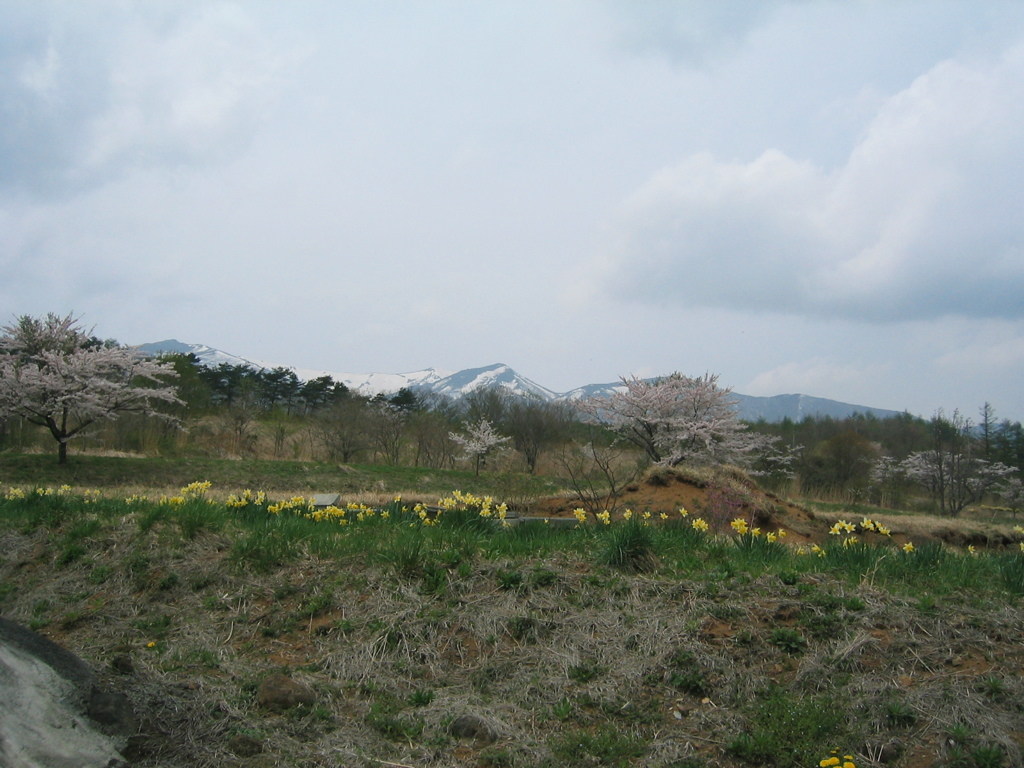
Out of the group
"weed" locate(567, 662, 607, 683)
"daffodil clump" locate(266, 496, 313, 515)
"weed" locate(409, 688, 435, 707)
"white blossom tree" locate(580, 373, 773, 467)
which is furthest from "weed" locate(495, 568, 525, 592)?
"white blossom tree" locate(580, 373, 773, 467)

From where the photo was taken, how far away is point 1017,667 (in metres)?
3.62

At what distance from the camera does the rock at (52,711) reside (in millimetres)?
2650

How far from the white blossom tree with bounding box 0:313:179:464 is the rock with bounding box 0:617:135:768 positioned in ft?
61.6

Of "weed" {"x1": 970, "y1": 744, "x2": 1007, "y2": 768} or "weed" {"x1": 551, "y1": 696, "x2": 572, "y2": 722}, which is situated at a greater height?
"weed" {"x1": 970, "y1": 744, "x2": 1007, "y2": 768}

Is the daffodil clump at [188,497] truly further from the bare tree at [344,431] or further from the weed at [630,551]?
the bare tree at [344,431]

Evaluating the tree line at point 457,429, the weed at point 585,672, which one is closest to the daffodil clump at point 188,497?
the weed at point 585,672

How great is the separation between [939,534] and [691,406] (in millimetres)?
8510

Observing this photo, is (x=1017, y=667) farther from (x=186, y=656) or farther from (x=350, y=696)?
(x=186, y=656)

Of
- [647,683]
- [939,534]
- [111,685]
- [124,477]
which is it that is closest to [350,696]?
[111,685]

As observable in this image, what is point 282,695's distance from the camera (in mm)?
3729

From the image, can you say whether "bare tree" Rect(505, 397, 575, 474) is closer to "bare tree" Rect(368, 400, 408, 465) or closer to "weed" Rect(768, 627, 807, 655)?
"bare tree" Rect(368, 400, 408, 465)

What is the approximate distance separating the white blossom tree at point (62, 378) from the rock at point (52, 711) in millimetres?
18768

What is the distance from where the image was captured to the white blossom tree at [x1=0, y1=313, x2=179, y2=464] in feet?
62.7

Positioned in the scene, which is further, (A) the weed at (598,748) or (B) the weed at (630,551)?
(B) the weed at (630,551)
